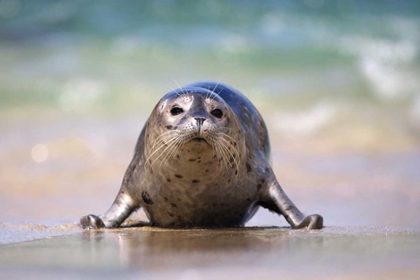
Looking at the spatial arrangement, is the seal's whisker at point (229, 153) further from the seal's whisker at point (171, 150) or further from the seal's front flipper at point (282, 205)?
the seal's front flipper at point (282, 205)

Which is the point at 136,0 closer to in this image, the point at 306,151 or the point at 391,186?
the point at 306,151

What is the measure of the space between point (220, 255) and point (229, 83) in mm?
12344

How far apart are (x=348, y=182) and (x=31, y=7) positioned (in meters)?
11.8

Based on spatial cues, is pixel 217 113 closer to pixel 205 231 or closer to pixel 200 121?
pixel 200 121

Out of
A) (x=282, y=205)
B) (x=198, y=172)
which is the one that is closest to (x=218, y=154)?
(x=198, y=172)

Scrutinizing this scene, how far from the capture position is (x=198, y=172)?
661cm

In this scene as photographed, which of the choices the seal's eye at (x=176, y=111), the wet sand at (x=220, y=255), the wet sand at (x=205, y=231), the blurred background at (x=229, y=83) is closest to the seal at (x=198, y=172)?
the seal's eye at (x=176, y=111)

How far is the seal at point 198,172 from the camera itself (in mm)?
6379

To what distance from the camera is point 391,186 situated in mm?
10781

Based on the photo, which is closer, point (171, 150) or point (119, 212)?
point (171, 150)

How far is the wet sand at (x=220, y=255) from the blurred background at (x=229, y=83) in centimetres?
222

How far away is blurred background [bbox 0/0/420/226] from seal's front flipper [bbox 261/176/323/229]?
1178mm

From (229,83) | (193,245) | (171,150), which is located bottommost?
(193,245)

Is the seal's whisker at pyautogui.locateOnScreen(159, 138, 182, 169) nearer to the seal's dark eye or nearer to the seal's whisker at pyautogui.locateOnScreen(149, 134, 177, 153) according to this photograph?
the seal's whisker at pyautogui.locateOnScreen(149, 134, 177, 153)
